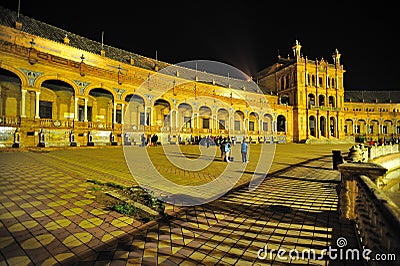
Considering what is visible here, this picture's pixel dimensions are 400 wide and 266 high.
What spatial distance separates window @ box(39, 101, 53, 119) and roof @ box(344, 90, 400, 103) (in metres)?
68.7

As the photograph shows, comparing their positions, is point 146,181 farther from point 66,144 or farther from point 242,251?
point 66,144

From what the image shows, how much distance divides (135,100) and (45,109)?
9598 mm

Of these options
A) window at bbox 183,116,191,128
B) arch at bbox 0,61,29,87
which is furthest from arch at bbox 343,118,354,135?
arch at bbox 0,61,29,87

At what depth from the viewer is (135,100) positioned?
86.6 feet

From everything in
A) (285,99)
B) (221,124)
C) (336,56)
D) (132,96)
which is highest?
(336,56)

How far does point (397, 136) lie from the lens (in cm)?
5381

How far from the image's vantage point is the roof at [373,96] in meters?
58.4

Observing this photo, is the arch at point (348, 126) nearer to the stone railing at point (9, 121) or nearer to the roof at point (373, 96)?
the roof at point (373, 96)

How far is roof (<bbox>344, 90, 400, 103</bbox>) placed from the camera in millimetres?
58412

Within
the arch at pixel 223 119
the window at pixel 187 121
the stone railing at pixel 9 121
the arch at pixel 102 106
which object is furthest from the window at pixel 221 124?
the stone railing at pixel 9 121

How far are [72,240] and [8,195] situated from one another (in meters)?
2.94

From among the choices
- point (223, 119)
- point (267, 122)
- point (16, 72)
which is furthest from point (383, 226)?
point (267, 122)

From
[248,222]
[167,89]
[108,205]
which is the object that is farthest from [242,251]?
[167,89]

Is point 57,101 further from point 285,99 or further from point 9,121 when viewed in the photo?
point 285,99
